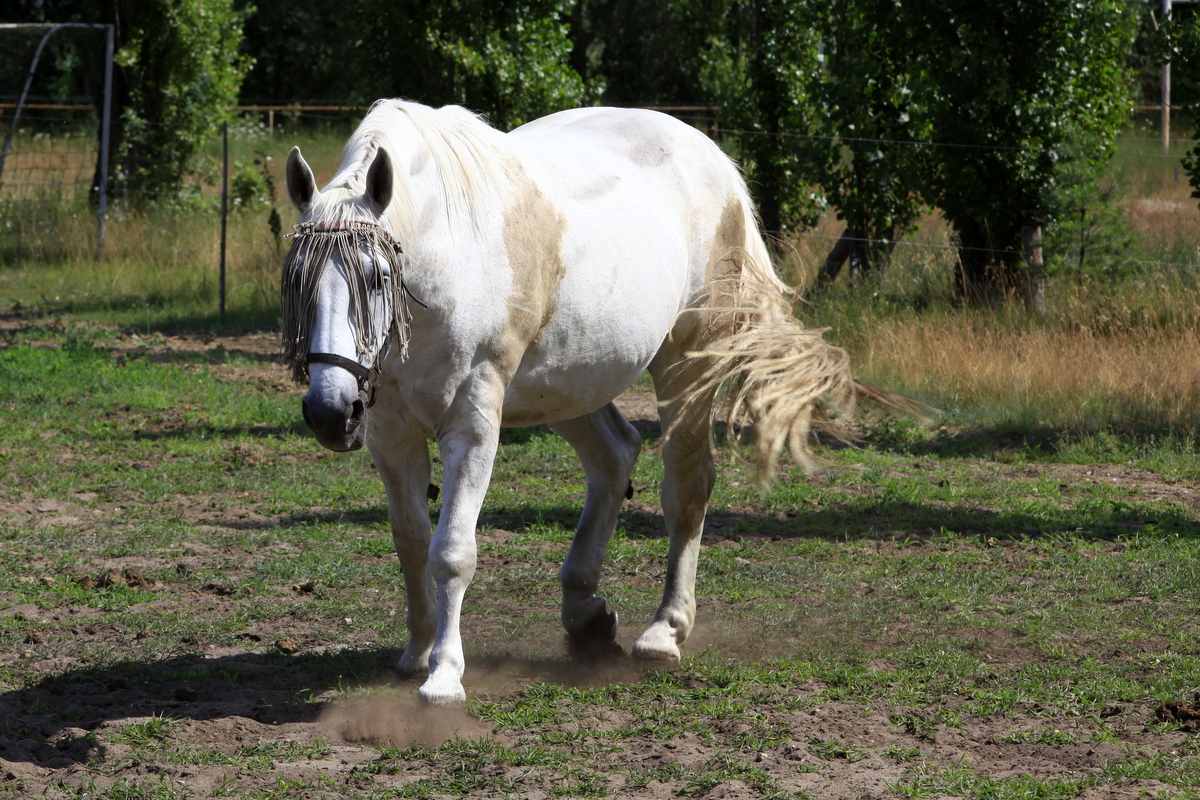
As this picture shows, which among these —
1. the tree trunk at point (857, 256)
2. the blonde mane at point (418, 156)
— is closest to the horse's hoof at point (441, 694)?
the blonde mane at point (418, 156)

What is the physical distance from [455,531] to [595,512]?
1047mm

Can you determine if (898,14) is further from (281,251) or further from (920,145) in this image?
(281,251)

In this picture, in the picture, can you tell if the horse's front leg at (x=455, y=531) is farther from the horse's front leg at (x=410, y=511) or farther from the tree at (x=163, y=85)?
the tree at (x=163, y=85)

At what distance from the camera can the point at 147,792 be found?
288 centimetres

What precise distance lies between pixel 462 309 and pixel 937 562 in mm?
2876

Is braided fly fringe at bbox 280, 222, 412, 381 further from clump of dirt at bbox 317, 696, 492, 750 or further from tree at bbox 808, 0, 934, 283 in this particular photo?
tree at bbox 808, 0, 934, 283

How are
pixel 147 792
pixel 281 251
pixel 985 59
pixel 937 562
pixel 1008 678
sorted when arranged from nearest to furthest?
A: pixel 147 792 → pixel 1008 678 → pixel 937 562 → pixel 985 59 → pixel 281 251

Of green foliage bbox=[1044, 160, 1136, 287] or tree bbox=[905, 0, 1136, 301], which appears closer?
green foliage bbox=[1044, 160, 1136, 287]

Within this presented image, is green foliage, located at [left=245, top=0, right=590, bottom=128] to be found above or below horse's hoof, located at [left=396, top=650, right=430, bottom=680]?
above

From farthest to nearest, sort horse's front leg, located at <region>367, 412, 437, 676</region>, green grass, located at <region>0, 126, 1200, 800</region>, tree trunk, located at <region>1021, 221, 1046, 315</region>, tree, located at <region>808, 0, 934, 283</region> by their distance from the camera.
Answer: tree, located at <region>808, 0, 934, 283</region>
tree trunk, located at <region>1021, 221, 1046, 315</region>
horse's front leg, located at <region>367, 412, 437, 676</region>
green grass, located at <region>0, 126, 1200, 800</region>

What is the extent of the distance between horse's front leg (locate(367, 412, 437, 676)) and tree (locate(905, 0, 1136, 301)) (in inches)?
262

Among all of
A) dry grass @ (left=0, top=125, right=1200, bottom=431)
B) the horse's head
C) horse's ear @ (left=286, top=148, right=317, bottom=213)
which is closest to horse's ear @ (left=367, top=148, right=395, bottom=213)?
the horse's head

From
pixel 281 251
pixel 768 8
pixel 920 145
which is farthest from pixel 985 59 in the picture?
pixel 281 251

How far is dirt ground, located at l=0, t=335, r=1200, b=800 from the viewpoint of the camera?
3.00 m
